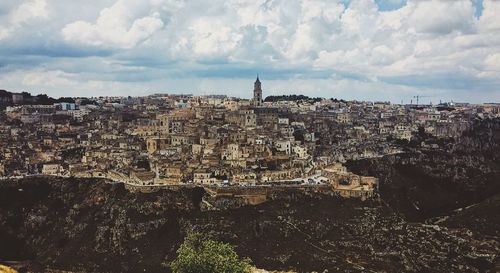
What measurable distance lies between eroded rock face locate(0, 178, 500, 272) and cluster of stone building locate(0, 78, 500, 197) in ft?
16.7

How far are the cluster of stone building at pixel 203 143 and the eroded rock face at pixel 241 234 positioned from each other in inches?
200

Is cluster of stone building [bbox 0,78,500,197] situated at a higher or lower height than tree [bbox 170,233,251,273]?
higher

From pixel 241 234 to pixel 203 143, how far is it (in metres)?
30.8

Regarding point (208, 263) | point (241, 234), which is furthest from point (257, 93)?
point (208, 263)

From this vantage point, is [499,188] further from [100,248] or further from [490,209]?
[100,248]

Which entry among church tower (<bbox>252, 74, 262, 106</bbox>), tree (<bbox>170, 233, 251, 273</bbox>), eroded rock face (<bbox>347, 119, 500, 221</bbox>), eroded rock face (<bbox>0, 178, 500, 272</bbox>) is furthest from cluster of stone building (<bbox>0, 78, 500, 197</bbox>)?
tree (<bbox>170, 233, 251, 273</bbox>)

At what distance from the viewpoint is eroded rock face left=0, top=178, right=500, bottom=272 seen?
54375mm

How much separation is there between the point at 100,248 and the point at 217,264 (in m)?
29.6

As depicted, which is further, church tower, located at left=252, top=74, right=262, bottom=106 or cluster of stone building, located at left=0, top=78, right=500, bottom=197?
church tower, located at left=252, top=74, right=262, bottom=106

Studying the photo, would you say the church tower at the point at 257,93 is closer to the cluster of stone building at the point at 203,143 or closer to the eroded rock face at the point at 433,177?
the cluster of stone building at the point at 203,143

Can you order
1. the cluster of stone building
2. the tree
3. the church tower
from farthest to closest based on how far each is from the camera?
the church tower < the cluster of stone building < the tree

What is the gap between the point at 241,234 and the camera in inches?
2308

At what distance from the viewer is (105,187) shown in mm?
71250

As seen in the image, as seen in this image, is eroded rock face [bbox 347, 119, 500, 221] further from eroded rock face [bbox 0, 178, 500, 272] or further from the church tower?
the church tower
